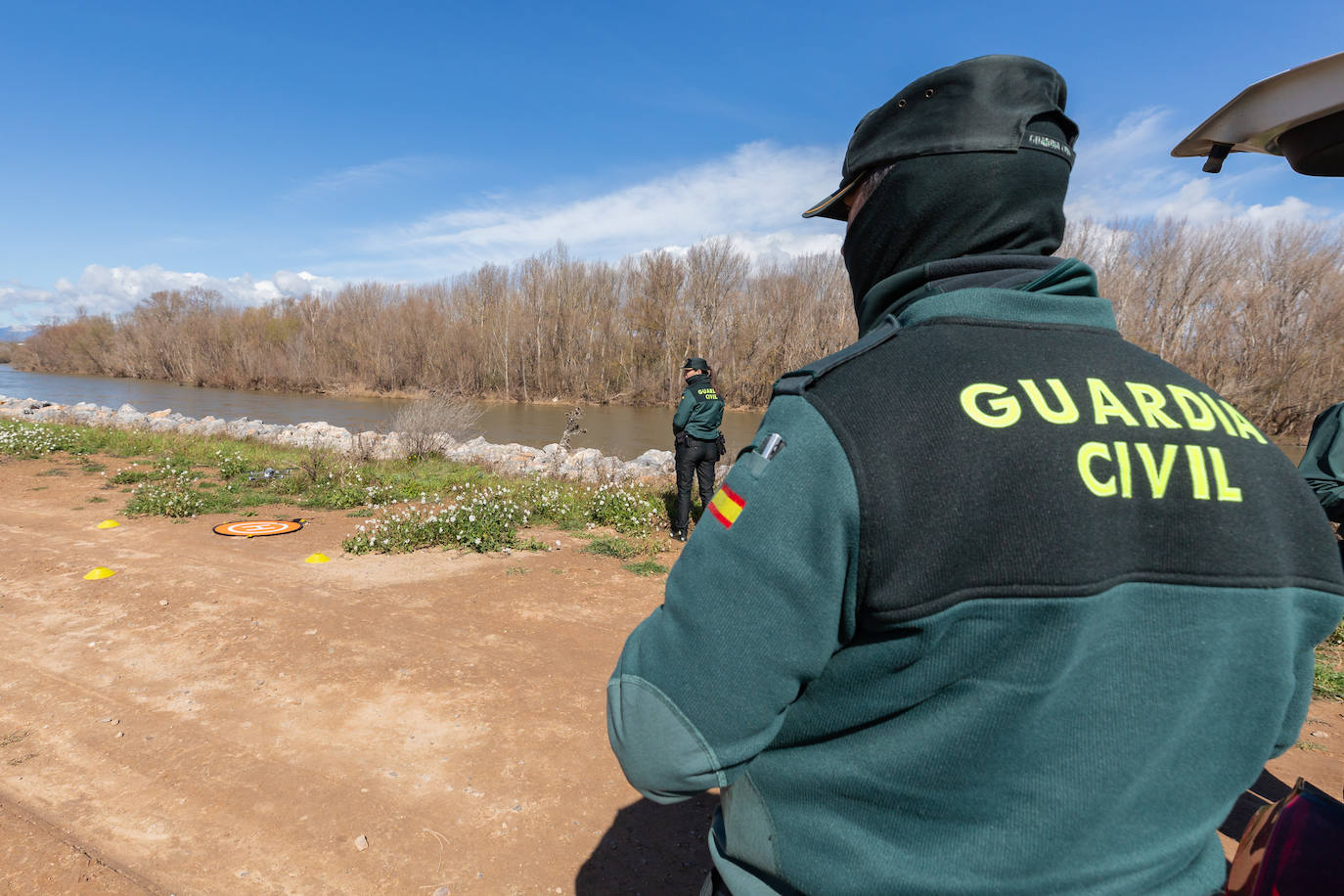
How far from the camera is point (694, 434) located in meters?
8.40

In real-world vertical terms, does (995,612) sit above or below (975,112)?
below

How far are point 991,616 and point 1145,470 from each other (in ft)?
1.02

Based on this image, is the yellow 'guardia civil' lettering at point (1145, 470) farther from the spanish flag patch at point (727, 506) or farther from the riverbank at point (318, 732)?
the riverbank at point (318, 732)

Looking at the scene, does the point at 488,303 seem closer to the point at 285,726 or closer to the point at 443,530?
the point at 443,530

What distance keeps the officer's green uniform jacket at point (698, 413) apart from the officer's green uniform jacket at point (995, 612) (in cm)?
718

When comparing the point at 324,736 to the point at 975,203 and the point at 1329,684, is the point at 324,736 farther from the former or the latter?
the point at 1329,684

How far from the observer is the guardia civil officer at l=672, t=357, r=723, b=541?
8305 millimetres

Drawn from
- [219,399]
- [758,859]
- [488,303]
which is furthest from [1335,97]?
[488,303]

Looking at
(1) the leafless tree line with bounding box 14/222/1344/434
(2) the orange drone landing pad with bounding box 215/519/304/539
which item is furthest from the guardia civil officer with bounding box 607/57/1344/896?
(1) the leafless tree line with bounding box 14/222/1344/434

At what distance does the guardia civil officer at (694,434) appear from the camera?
8305 mm

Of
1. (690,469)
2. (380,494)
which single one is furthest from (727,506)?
(380,494)

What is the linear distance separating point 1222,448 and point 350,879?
10.8ft

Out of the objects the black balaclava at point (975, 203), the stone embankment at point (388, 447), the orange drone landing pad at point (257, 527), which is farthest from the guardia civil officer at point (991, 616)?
the stone embankment at point (388, 447)

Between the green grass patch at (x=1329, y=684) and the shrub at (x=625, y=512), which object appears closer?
the green grass patch at (x=1329, y=684)
